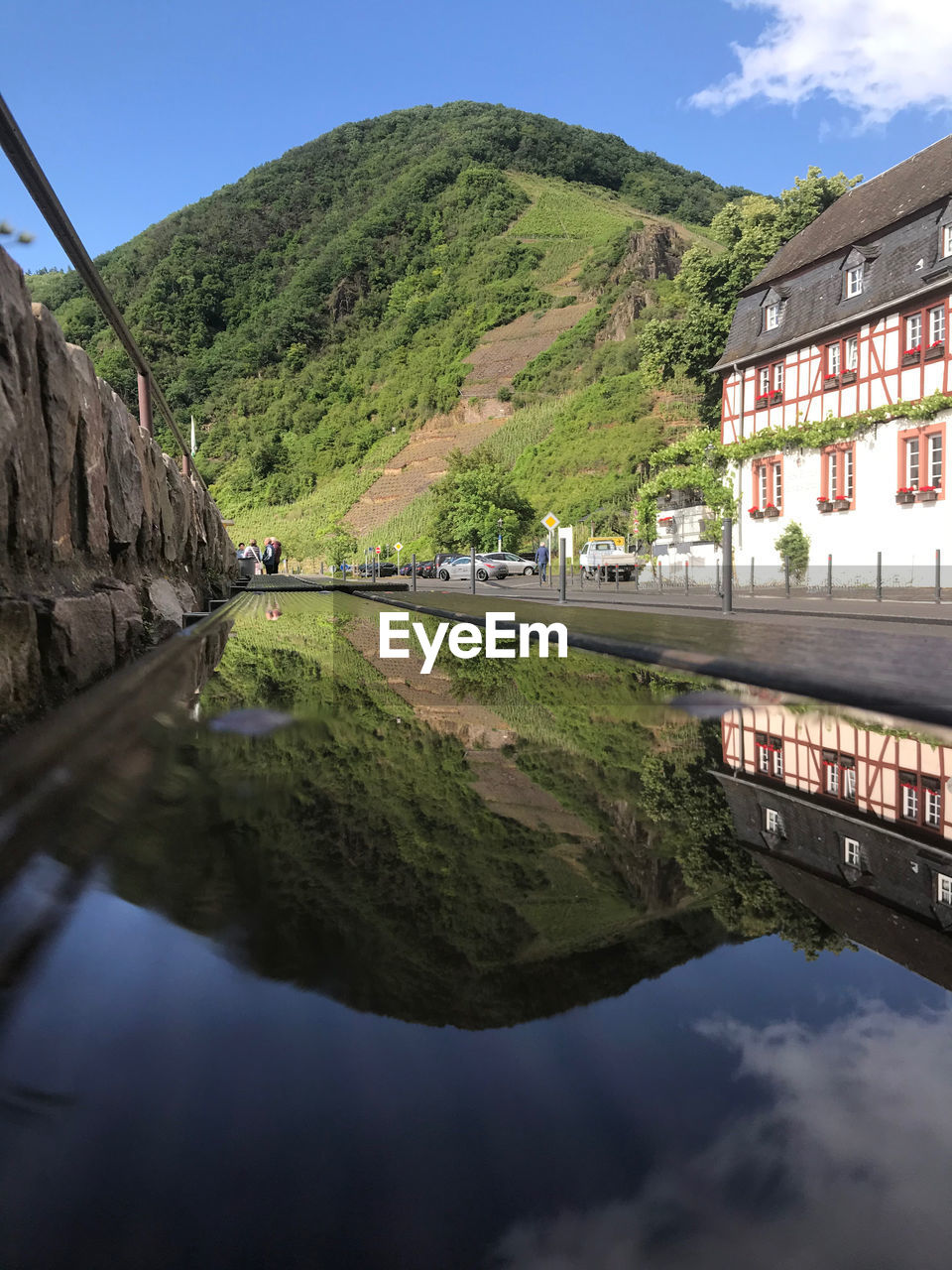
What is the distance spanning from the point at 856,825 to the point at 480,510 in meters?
54.1

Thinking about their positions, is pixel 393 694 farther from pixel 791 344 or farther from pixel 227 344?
pixel 227 344

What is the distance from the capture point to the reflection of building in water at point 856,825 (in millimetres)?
1256

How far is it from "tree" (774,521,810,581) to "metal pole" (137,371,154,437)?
2337cm

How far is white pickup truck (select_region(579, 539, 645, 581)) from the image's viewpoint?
36750mm

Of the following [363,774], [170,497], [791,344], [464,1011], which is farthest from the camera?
[791,344]

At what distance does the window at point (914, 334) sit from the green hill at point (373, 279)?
45.4 metres

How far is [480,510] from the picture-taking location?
181 feet

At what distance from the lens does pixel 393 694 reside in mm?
3680

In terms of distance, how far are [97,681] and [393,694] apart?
110 cm

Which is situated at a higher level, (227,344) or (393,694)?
(227,344)

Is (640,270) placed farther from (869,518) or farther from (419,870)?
(419,870)

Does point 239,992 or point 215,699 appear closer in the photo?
point 239,992

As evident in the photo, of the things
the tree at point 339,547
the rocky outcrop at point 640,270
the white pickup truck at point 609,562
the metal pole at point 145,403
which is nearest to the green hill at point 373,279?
the rocky outcrop at point 640,270

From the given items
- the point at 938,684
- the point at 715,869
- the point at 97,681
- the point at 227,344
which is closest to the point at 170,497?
the point at 97,681
